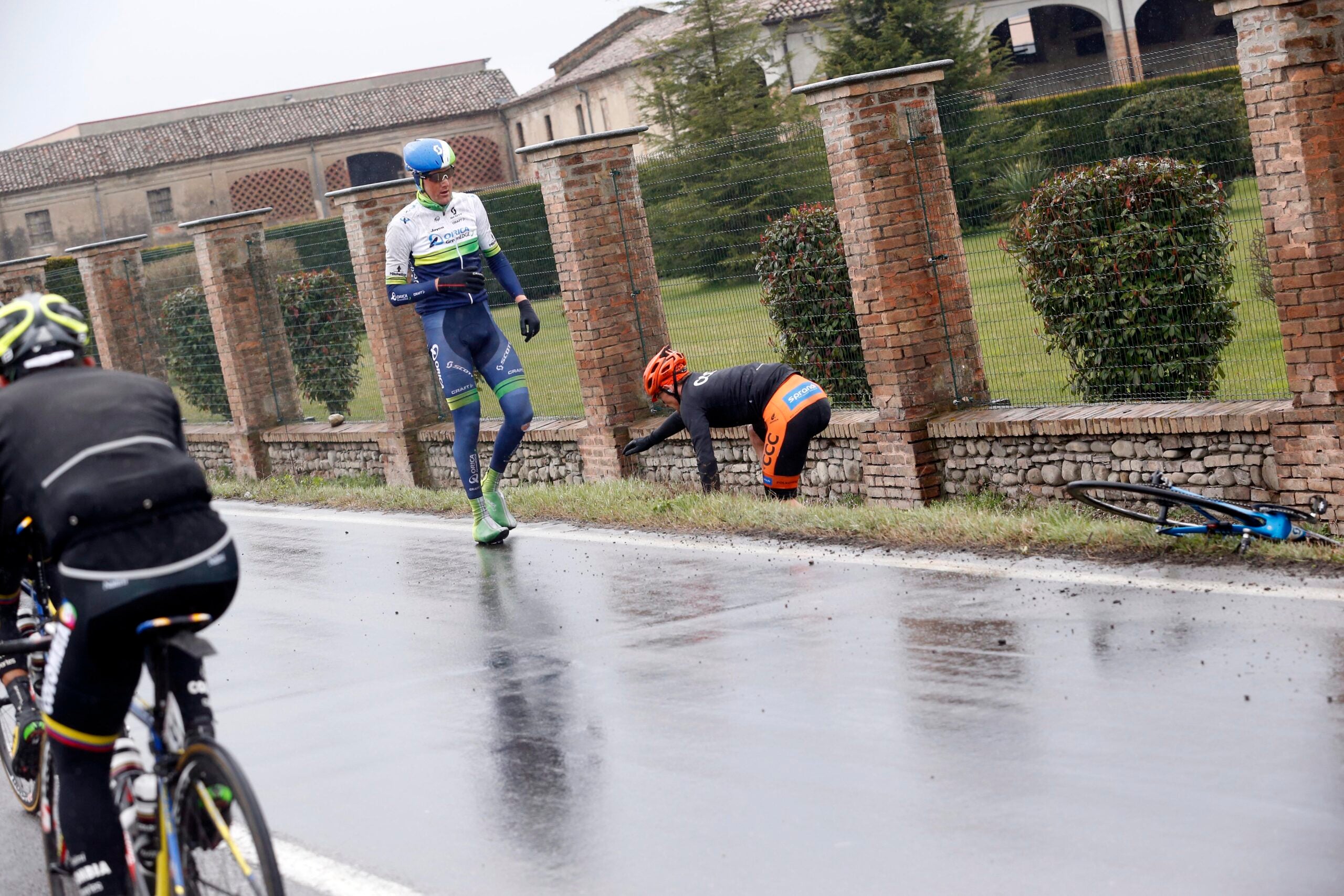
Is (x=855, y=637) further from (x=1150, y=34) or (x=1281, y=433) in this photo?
(x=1150, y=34)

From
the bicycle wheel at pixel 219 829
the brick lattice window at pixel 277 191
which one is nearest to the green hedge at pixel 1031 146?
the bicycle wheel at pixel 219 829

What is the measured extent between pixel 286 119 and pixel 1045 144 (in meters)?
67.1

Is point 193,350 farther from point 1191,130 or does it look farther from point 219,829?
point 219,829

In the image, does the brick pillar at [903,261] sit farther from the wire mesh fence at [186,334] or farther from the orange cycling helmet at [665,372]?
the wire mesh fence at [186,334]

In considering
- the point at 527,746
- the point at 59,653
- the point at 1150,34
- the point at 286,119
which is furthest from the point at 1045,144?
the point at 286,119

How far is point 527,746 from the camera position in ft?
20.0

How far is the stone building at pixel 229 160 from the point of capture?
7000 cm

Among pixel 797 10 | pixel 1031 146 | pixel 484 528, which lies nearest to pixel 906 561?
pixel 1031 146

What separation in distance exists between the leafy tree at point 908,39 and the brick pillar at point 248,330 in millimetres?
21610

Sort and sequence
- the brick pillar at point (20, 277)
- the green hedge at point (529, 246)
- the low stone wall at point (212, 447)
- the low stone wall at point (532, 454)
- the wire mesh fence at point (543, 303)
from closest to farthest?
1. the low stone wall at point (532, 454)
2. the wire mesh fence at point (543, 303)
3. the green hedge at point (529, 246)
4. the low stone wall at point (212, 447)
5. the brick pillar at point (20, 277)

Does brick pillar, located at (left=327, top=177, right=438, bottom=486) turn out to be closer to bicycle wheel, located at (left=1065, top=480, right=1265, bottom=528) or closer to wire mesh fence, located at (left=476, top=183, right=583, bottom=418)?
wire mesh fence, located at (left=476, top=183, right=583, bottom=418)

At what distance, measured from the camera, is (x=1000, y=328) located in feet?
35.7

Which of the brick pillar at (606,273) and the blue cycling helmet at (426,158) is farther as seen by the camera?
the brick pillar at (606,273)

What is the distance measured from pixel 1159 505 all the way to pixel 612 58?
55664 millimetres
